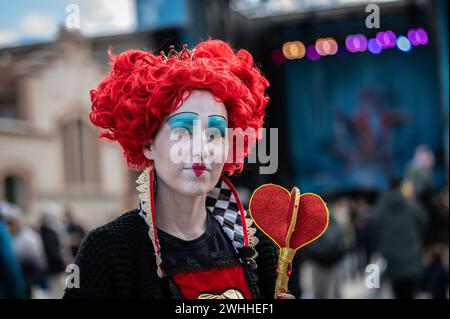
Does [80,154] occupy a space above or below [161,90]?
below

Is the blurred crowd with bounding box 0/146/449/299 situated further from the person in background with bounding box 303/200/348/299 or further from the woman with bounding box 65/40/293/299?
the woman with bounding box 65/40/293/299

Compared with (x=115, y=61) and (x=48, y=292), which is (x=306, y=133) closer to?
(x=48, y=292)

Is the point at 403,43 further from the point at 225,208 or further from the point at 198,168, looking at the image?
the point at 198,168

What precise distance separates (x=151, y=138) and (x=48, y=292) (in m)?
5.05

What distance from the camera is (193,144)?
2.00m

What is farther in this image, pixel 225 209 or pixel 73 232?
pixel 73 232

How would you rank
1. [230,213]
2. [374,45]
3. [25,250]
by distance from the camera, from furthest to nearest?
[374,45]
[25,250]
[230,213]

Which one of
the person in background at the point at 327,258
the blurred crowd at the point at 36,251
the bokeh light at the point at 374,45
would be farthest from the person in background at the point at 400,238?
the blurred crowd at the point at 36,251

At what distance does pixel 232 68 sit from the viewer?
210 cm

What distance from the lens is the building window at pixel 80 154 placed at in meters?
8.77

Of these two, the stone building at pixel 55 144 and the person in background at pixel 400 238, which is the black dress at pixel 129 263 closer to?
the person in background at pixel 400 238

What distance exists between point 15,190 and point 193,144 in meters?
6.56

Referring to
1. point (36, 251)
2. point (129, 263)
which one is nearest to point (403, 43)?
point (36, 251)

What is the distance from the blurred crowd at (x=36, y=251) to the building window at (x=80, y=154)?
0.60 m
